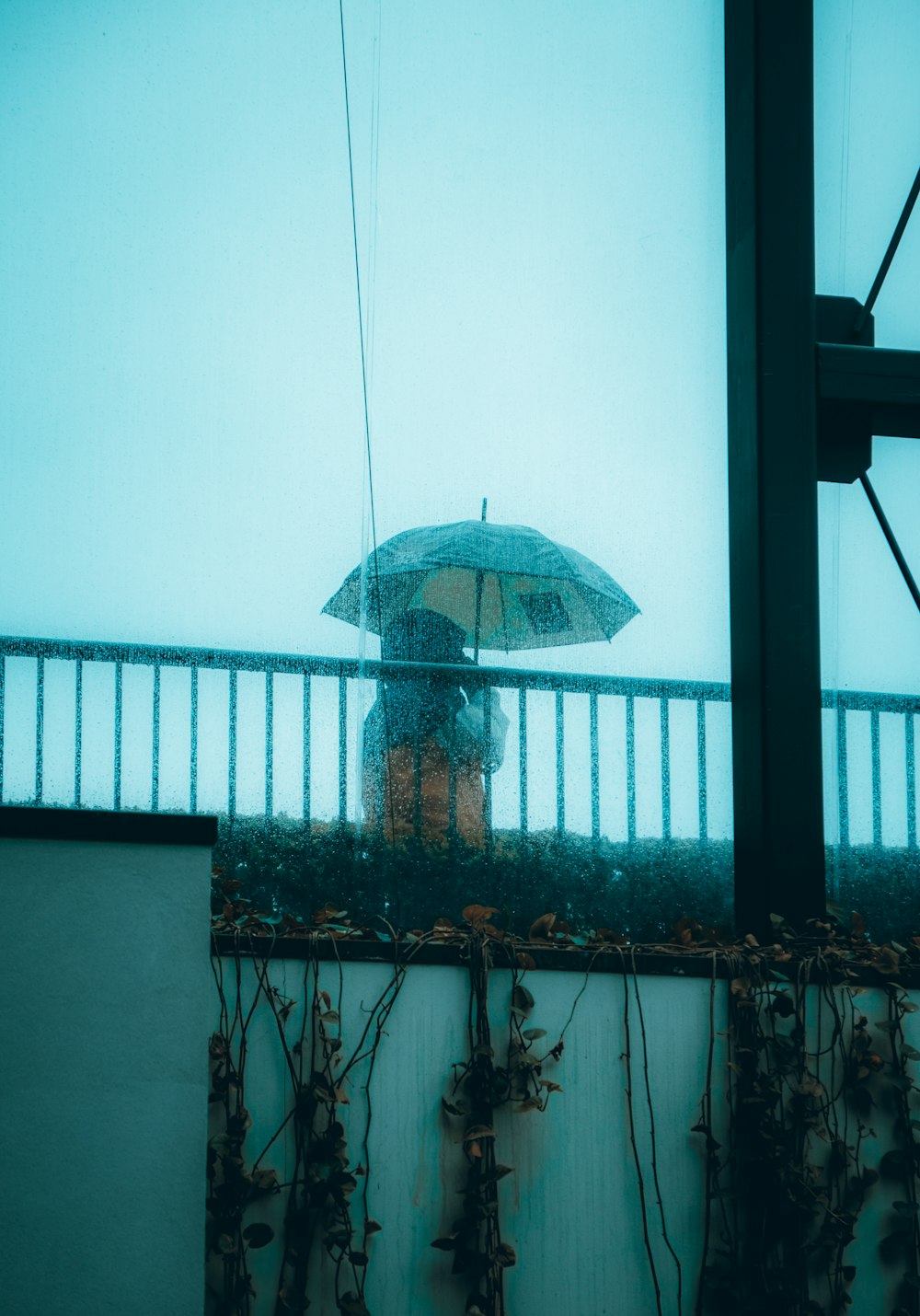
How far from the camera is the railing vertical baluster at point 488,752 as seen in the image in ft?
11.4

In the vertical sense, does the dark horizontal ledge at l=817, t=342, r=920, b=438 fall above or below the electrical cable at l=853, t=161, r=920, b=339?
below

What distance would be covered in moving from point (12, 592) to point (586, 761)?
1.43 metres

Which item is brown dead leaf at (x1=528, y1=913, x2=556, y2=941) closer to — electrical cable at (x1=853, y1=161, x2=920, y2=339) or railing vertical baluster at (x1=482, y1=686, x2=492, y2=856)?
railing vertical baluster at (x1=482, y1=686, x2=492, y2=856)

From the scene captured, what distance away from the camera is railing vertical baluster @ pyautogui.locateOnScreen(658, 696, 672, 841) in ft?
11.7

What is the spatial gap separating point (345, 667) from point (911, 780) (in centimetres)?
153

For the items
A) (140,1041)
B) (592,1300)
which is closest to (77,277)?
(140,1041)

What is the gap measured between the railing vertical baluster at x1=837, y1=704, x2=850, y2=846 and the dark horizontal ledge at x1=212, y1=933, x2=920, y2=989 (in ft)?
1.61

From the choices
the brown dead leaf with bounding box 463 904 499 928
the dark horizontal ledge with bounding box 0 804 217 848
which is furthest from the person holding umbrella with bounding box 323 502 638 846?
the dark horizontal ledge with bounding box 0 804 217 848

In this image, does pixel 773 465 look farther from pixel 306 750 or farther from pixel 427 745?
pixel 306 750

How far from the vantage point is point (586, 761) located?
3.55m

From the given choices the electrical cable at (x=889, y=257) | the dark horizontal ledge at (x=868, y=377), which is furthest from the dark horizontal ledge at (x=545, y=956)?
the electrical cable at (x=889, y=257)

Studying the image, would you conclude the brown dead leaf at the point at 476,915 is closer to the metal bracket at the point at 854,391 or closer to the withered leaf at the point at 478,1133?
the withered leaf at the point at 478,1133

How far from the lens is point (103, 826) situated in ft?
7.73

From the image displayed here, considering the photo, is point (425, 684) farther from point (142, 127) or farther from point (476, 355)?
point (142, 127)
